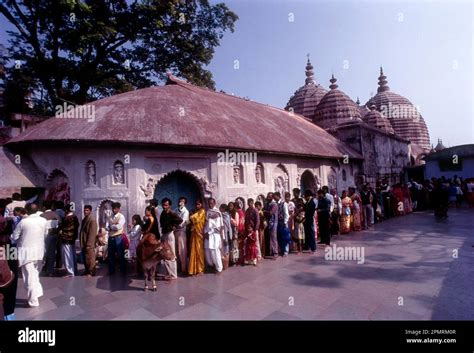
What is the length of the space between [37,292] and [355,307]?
567 cm

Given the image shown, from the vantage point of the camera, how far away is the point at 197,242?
240 inches

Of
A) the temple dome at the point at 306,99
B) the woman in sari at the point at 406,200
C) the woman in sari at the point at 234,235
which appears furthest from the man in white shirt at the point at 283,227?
the temple dome at the point at 306,99

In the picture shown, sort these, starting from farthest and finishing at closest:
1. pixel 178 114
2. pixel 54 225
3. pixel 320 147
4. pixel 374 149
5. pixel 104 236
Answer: pixel 374 149 → pixel 320 147 → pixel 178 114 → pixel 104 236 → pixel 54 225

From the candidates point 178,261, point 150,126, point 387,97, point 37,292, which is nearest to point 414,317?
point 178,261

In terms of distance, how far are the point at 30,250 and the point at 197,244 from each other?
320 cm

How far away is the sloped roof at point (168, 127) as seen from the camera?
7.96 meters

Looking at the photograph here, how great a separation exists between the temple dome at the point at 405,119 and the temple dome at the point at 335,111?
12313 millimetres

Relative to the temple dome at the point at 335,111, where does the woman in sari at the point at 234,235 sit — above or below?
below

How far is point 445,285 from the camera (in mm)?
4898

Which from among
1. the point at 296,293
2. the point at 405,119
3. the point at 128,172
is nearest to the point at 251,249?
the point at 296,293

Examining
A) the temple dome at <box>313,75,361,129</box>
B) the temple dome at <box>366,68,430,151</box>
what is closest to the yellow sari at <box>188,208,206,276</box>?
the temple dome at <box>313,75,361,129</box>

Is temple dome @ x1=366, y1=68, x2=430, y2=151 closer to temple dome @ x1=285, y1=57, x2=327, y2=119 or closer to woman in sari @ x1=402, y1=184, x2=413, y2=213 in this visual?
temple dome @ x1=285, y1=57, x2=327, y2=119

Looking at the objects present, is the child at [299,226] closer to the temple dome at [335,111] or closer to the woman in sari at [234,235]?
the woman in sari at [234,235]

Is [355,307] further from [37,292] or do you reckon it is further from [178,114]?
[178,114]
